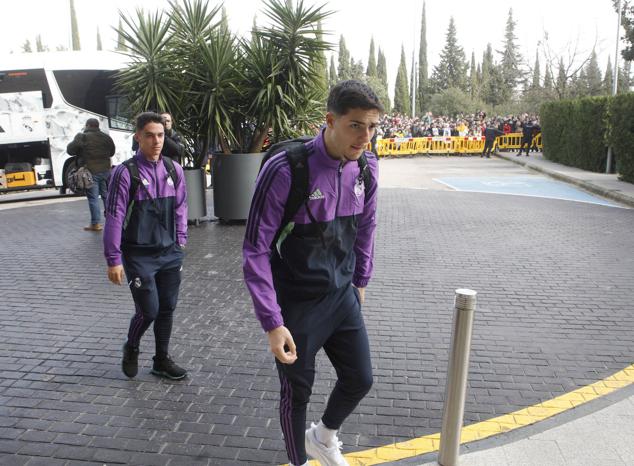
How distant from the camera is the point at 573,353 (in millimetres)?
4773

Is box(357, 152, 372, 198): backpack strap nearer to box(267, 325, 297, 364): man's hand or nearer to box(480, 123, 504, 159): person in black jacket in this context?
box(267, 325, 297, 364): man's hand

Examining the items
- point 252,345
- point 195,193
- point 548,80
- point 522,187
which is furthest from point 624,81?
point 252,345

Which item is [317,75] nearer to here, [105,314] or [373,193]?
[105,314]

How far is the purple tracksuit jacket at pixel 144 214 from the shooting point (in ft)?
12.7

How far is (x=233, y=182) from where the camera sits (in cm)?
1036

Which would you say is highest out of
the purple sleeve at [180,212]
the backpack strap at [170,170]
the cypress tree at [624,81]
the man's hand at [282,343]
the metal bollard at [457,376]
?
the cypress tree at [624,81]

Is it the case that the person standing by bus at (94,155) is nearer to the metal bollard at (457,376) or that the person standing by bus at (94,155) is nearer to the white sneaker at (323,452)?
the white sneaker at (323,452)

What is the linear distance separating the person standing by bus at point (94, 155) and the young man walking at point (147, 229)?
6405 mm

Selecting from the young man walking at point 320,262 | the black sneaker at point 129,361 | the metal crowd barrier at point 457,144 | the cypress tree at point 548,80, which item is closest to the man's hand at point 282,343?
the young man walking at point 320,262

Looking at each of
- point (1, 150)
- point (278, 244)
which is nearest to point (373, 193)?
point (278, 244)

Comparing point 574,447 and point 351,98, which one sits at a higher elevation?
point 351,98

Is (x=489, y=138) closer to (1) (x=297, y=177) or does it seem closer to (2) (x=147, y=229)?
(2) (x=147, y=229)

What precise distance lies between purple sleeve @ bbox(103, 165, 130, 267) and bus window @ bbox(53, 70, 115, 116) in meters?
13.0

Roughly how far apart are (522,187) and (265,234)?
48.9 ft
